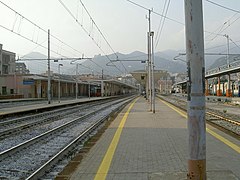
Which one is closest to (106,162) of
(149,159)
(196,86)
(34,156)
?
(149,159)

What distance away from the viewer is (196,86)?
14.9 feet

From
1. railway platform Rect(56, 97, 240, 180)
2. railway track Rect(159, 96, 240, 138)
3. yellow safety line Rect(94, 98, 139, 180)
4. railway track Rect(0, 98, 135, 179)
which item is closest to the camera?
railway platform Rect(56, 97, 240, 180)

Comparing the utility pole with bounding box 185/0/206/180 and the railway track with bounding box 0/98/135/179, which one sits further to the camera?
the railway track with bounding box 0/98/135/179

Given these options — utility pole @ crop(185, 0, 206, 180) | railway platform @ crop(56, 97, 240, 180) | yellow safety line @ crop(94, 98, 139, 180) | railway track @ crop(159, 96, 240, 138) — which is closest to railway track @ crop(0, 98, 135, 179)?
railway platform @ crop(56, 97, 240, 180)

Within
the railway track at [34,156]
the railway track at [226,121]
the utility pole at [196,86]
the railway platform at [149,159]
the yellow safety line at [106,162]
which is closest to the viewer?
the utility pole at [196,86]

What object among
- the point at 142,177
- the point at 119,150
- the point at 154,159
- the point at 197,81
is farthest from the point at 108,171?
the point at 197,81

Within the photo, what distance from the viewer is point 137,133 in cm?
1175

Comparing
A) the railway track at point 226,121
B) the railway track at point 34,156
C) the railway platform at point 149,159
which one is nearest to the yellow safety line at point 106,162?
the railway platform at point 149,159

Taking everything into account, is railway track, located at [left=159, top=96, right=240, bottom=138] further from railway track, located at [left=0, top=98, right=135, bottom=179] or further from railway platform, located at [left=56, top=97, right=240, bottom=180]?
railway track, located at [left=0, top=98, right=135, bottom=179]

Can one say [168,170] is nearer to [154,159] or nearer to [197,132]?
[154,159]

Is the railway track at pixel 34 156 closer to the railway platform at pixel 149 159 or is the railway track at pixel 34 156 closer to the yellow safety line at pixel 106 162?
the railway platform at pixel 149 159

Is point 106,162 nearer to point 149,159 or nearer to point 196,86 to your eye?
point 149,159

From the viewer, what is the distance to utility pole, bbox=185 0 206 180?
4.54 meters

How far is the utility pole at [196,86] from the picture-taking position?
14.9ft
